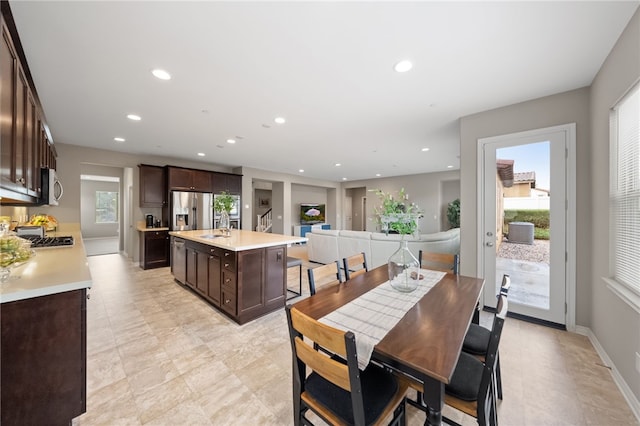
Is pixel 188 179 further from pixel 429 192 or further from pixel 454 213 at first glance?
pixel 454 213

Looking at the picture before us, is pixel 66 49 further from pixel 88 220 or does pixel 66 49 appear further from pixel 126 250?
pixel 88 220

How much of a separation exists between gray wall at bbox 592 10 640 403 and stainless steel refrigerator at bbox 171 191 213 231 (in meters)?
6.52

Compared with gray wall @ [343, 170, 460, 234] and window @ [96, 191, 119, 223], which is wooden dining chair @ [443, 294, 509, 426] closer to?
gray wall @ [343, 170, 460, 234]

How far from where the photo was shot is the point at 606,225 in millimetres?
2123

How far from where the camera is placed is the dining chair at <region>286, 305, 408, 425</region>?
926 mm

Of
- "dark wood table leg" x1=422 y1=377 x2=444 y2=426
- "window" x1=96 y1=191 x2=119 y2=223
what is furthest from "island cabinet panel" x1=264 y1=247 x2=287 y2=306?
"window" x1=96 y1=191 x2=119 y2=223

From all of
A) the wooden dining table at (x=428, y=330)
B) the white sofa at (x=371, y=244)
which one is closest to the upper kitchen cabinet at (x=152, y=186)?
the white sofa at (x=371, y=244)

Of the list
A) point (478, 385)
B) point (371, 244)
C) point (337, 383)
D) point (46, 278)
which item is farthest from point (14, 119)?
point (371, 244)

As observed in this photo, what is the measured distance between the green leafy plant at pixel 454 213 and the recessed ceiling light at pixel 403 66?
7.14 metres

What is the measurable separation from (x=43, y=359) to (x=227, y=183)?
559cm

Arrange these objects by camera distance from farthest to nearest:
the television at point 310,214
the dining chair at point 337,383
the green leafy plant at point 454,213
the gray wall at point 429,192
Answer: the television at point 310,214, the gray wall at point 429,192, the green leafy plant at point 454,213, the dining chair at point 337,383

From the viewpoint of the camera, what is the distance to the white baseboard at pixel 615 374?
1.61 m

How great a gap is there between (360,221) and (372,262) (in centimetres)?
774

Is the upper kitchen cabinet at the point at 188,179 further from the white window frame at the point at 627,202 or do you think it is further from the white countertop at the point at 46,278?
the white window frame at the point at 627,202
